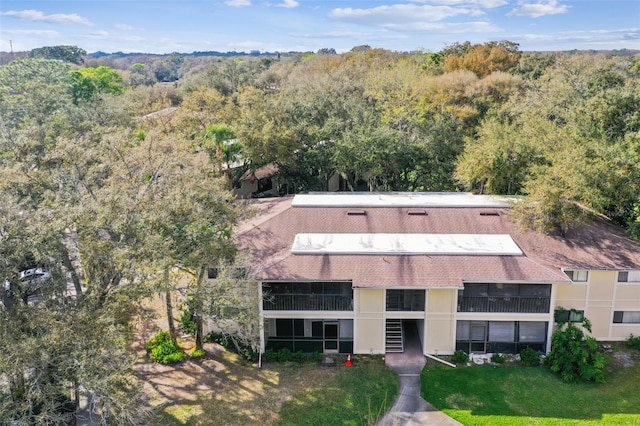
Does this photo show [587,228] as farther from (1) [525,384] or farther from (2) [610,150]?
(1) [525,384]

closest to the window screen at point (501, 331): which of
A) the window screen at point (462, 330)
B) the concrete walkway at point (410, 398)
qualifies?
the window screen at point (462, 330)

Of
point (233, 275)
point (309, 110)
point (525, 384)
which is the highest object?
point (309, 110)

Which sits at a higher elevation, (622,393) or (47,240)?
(47,240)

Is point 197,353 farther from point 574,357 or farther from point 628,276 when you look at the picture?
point 628,276

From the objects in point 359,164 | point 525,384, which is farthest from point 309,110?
point 525,384

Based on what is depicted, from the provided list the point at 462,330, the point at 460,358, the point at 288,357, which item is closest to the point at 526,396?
the point at 460,358
